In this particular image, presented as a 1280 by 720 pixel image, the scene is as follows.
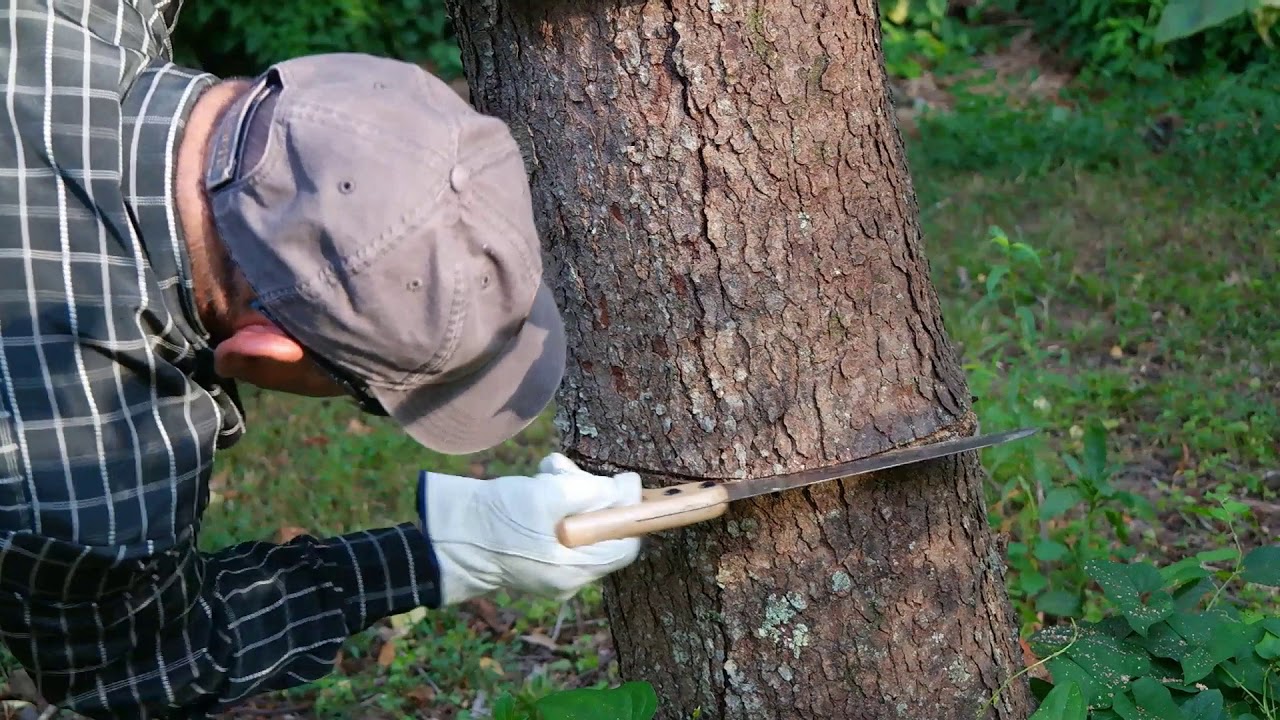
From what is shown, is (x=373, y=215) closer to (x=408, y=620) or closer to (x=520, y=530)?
(x=520, y=530)

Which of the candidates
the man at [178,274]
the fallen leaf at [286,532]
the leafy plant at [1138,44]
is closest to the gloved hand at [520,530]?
the man at [178,274]

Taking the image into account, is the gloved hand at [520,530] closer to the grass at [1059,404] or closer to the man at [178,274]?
the man at [178,274]

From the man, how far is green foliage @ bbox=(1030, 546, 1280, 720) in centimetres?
111

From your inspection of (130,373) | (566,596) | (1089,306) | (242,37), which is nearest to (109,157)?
(130,373)

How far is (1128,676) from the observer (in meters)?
2.00

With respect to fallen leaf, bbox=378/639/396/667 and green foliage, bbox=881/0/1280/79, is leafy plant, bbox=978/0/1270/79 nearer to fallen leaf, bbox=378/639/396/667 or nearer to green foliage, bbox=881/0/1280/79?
green foliage, bbox=881/0/1280/79

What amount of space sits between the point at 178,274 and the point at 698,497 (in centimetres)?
77

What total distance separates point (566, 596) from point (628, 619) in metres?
0.19

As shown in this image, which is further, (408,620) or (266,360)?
(408,620)

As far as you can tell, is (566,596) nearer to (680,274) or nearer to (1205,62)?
(680,274)

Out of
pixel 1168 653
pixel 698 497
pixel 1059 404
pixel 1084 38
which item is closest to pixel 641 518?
pixel 698 497

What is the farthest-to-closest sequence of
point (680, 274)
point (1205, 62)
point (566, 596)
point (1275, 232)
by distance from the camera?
1. point (1205, 62)
2. point (1275, 232)
3. point (566, 596)
4. point (680, 274)

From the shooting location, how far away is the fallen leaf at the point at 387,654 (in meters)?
2.89

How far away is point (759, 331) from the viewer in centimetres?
180
